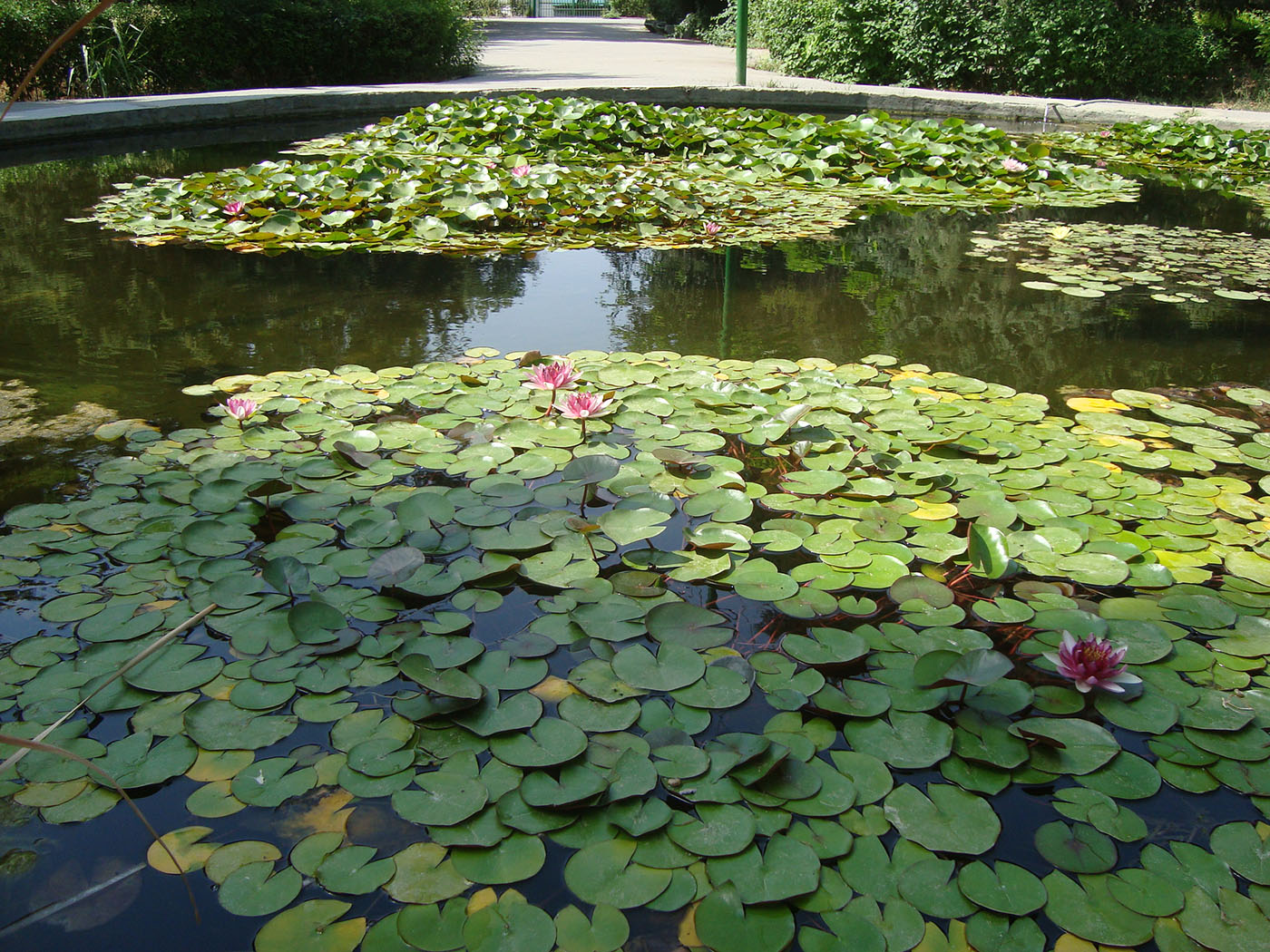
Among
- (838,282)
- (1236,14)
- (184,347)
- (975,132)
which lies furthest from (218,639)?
(1236,14)

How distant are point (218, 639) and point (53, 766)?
30cm

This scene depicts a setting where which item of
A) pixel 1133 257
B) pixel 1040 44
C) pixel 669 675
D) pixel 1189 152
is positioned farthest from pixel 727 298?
pixel 1040 44

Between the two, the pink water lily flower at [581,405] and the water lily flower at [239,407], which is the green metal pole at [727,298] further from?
the water lily flower at [239,407]

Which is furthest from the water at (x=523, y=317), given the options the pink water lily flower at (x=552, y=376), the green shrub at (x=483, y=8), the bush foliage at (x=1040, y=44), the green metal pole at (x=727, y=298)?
the green shrub at (x=483, y=8)

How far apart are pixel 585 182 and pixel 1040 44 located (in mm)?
Result: 7199

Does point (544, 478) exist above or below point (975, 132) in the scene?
below

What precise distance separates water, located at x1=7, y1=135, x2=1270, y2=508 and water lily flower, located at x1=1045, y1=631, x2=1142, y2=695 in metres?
1.34

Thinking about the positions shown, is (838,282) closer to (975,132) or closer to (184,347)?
(184,347)

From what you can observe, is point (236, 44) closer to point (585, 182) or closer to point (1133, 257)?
point (585, 182)

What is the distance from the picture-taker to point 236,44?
9328mm

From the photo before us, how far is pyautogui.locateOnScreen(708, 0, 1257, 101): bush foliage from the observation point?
9273 mm

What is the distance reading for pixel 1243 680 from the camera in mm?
1378

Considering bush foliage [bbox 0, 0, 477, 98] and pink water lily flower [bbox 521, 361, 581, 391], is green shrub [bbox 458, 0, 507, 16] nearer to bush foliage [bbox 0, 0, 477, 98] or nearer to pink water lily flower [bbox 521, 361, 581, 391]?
bush foliage [bbox 0, 0, 477, 98]

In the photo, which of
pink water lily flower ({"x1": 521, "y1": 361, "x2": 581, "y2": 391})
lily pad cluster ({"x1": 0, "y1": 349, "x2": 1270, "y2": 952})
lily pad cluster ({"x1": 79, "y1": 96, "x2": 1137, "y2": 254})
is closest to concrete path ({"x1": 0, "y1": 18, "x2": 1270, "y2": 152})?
lily pad cluster ({"x1": 79, "y1": 96, "x2": 1137, "y2": 254})
